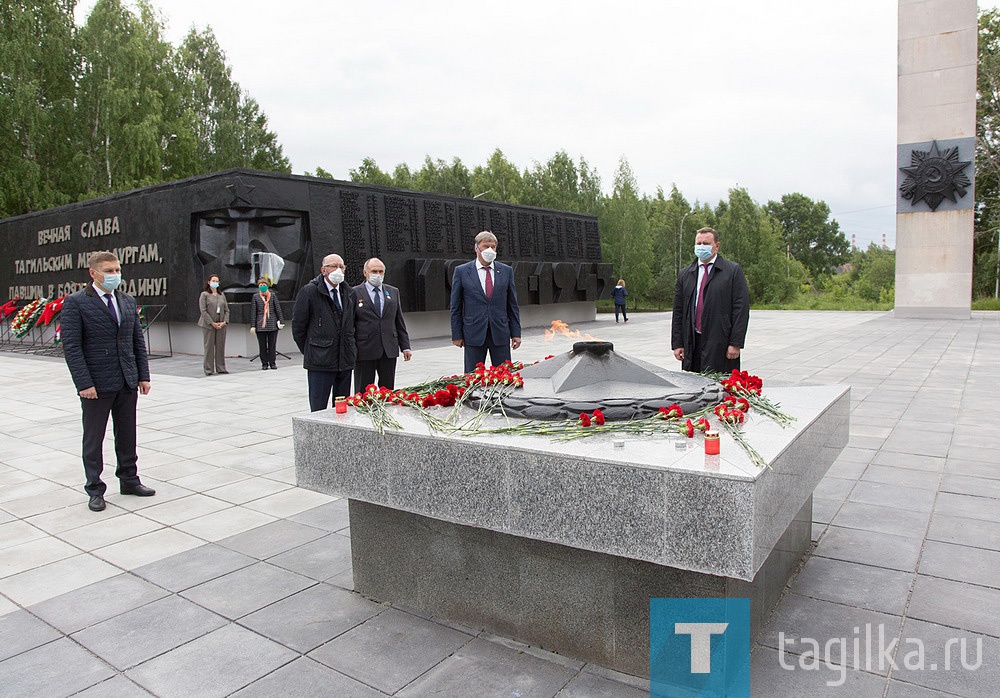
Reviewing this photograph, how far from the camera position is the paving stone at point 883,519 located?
3.87 metres

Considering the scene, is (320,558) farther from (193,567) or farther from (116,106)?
(116,106)

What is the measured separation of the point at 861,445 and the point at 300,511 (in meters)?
4.50

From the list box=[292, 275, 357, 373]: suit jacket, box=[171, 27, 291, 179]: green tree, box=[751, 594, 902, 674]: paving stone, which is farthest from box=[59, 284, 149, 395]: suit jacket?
box=[171, 27, 291, 179]: green tree

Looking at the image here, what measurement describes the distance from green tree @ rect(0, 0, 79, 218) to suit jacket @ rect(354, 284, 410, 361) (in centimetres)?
2431

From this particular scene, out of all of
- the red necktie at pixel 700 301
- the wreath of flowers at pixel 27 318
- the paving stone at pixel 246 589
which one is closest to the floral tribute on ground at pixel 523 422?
the paving stone at pixel 246 589

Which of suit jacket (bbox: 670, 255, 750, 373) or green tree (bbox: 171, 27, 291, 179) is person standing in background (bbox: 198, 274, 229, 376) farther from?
green tree (bbox: 171, 27, 291, 179)

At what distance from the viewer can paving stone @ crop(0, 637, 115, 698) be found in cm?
250

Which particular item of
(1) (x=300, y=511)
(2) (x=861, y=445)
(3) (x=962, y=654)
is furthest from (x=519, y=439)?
(2) (x=861, y=445)

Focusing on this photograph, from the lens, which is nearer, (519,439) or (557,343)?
(519,439)

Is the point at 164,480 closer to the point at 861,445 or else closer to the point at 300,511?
the point at 300,511

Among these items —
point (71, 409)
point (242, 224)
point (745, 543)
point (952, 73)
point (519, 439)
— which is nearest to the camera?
point (745, 543)

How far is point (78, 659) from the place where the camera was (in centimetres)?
272

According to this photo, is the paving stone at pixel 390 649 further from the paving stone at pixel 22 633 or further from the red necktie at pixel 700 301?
the red necktie at pixel 700 301

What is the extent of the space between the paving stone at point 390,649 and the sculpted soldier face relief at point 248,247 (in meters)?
12.2
